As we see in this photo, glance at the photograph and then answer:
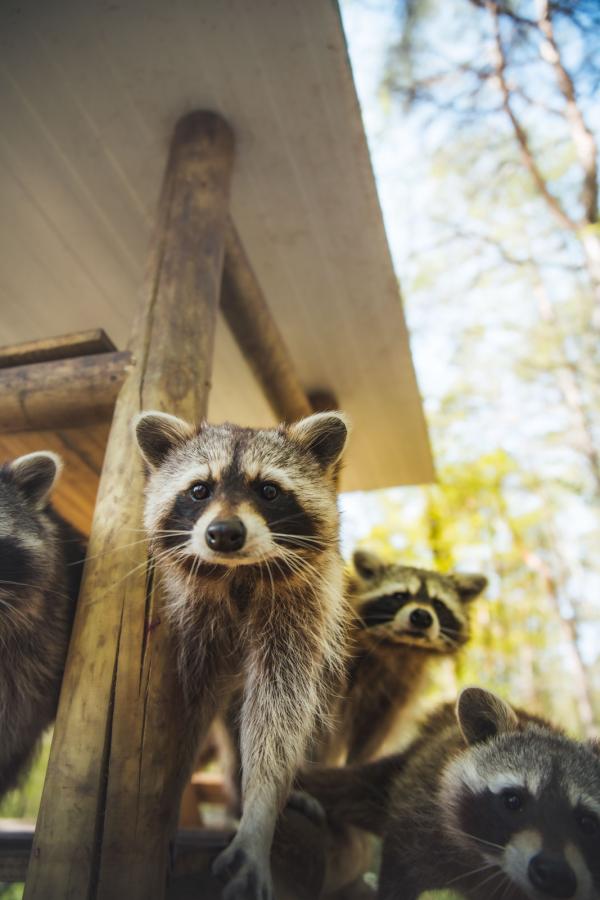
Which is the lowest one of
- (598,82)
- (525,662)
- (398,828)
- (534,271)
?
(398,828)

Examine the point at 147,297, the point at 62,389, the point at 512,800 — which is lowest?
the point at 512,800

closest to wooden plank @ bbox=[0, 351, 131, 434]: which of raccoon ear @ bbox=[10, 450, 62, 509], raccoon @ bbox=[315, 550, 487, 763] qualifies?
raccoon ear @ bbox=[10, 450, 62, 509]

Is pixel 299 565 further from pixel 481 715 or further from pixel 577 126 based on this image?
pixel 577 126

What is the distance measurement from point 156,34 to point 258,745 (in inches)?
117

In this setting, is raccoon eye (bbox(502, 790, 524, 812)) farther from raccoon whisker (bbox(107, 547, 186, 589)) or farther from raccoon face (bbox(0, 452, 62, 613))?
raccoon face (bbox(0, 452, 62, 613))

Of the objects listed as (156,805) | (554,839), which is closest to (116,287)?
(156,805)

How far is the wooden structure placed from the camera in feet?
6.10

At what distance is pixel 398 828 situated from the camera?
7.02 ft

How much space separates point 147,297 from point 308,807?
2140mm

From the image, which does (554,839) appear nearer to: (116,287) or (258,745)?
(258,745)

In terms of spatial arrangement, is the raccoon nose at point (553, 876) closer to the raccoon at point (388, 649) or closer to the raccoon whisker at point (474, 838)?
the raccoon whisker at point (474, 838)

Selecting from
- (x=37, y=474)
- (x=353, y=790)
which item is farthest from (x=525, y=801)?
(x=37, y=474)

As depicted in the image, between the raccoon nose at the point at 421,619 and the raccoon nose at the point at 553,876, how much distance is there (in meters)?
1.40

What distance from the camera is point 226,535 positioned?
179 cm
